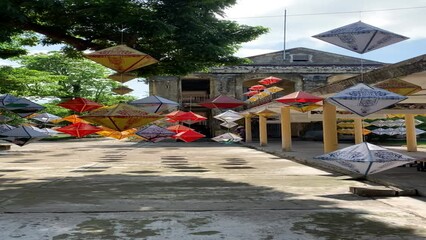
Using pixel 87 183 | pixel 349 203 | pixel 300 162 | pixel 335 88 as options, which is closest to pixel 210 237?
pixel 349 203

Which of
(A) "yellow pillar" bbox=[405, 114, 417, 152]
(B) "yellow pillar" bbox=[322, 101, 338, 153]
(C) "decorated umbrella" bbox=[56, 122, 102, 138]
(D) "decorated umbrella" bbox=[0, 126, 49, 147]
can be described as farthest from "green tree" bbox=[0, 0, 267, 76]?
(A) "yellow pillar" bbox=[405, 114, 417, 152]

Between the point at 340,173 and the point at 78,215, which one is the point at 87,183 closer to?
the point at 78,215

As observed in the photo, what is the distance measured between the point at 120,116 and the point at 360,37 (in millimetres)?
6616

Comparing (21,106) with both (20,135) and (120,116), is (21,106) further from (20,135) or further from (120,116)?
(120,116)

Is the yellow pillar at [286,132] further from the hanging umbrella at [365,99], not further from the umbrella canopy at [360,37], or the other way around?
the hanging umbrella at [365,99]

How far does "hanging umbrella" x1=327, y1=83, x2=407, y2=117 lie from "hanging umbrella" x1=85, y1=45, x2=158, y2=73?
15.1 feet

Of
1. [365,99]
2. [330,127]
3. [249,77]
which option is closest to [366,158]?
[365,99]

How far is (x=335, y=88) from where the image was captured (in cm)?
1477

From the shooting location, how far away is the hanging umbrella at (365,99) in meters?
9.40

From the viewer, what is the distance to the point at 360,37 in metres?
10.5

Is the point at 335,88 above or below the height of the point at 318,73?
below

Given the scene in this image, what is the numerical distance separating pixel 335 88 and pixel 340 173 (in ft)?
11.3

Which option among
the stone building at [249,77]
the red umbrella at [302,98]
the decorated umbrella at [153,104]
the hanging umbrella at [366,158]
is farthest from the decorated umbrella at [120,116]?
the stone building at [249,77]

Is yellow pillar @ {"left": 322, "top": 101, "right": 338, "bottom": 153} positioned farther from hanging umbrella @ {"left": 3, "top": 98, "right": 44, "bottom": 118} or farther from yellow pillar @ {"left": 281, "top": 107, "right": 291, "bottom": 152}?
hanging umbrella @ {"left": 3, "top": 98, "right": 44, "bottom": 118}
